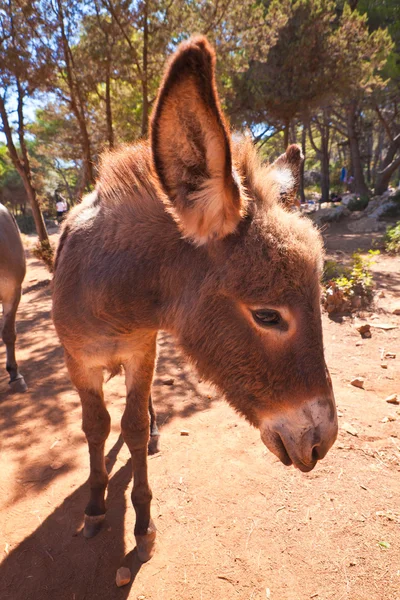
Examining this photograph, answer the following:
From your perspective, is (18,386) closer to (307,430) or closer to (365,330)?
(307,430)

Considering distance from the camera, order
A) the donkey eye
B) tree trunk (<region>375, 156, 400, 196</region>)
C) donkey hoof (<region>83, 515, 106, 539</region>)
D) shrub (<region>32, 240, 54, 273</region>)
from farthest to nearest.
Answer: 1. tree trunk (<region>375, 156, 400, 196</region>)
2. shrub (<region>32, 240, 54, 273</region>)
3. donkey hoof (<region>83, 515, 106, 539</region>)
4. the donkey eye

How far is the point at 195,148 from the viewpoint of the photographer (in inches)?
53.8

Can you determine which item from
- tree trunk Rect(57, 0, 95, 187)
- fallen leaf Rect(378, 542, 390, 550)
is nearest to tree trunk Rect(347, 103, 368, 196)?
tree trunk Rect(57, 0, 95, 187)

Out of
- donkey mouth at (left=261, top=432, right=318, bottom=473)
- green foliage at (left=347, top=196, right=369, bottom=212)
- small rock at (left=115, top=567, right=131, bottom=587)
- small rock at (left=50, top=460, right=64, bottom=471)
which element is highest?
green foliage at (left=347, top=196, right=369, bottom=212)

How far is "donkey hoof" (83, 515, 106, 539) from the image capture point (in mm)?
2500

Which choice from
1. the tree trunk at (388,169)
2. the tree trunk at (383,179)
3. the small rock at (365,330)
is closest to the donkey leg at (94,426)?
the small rock at (365,330)

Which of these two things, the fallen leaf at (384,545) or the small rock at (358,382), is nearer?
the fallen leaf at (384,545)

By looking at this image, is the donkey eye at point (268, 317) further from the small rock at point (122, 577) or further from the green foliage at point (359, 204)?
the green foliage at point (359, 204)

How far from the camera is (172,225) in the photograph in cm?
174

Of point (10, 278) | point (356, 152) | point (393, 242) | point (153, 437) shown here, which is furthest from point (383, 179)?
point (153, 437)

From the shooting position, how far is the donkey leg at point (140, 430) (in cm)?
239

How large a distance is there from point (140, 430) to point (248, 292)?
1571 mm

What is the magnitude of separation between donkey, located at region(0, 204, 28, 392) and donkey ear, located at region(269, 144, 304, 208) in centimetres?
385

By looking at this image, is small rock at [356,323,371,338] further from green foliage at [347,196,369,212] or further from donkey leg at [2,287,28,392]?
green foliage at [347,196,369,212]
